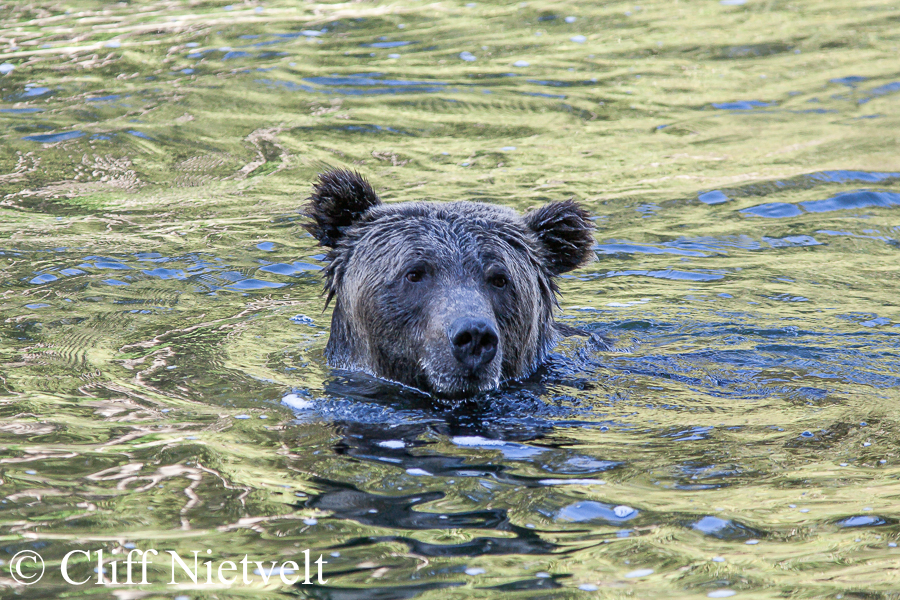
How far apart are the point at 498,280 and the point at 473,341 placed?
956mm

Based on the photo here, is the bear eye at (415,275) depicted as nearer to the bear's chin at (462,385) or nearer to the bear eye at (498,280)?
the bear eye at (498,280)

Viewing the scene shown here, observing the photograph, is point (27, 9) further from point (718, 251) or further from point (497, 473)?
point (497, 473)

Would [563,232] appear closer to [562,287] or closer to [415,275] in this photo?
[415,275]

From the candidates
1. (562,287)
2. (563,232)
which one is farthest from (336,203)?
(562,287)

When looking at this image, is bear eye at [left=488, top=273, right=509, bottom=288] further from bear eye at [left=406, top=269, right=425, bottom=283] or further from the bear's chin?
the bear's chin

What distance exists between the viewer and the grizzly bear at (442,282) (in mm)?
6441

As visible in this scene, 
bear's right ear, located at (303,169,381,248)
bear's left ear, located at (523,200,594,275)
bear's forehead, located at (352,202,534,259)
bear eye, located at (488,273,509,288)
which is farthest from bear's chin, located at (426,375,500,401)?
bear's right ear, located at (303,169,381,248)

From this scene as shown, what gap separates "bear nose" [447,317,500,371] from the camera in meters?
6.04

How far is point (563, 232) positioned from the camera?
25.3 ft

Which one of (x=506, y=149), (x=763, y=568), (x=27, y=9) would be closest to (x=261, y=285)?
(x=506, y=149)

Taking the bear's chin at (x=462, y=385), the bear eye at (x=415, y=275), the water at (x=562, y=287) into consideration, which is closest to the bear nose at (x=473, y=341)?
the bear's chin at (x=462, y=385)

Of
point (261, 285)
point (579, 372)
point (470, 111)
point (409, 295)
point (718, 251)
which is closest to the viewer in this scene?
point (409, 295)

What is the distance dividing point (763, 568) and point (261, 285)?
6595 millimetres

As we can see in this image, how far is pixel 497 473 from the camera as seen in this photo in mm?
5652
